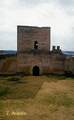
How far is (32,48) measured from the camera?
31453 millimetres

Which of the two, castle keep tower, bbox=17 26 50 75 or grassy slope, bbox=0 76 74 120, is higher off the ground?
castle keep tower, bbox=17 26 50 75

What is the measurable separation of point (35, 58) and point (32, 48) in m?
1.41

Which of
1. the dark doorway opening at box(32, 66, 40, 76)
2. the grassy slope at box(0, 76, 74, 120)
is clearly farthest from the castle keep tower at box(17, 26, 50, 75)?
the grassy slope at box(0, 76, 74, 120)

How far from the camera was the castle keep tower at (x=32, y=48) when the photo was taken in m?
30.9

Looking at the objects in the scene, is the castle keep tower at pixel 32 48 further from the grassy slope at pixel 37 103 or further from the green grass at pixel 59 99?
the green grass at pixel 59 99

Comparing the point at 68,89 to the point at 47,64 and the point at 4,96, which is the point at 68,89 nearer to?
the point at 4,96

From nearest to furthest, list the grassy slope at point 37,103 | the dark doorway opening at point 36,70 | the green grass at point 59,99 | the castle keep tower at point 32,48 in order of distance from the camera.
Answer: the grassy slope at point 37,103
the green grass at point 59,99
the castle keep tower at point 32,48
the dark doorway opening at point 36,70

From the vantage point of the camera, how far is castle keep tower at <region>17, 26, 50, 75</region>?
101 feet

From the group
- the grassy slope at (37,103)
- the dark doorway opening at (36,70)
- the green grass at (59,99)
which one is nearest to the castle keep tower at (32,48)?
the dark doorway opening at (36,70)

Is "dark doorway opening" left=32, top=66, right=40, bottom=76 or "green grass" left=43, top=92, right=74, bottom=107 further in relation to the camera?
"dark doorway opening" left=32, top=66, right=40, bottom=76

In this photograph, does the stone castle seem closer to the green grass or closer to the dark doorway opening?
the dark doorway opening

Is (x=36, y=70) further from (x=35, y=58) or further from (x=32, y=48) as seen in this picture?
(x=32, y=48)

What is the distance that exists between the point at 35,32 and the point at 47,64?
4.37m

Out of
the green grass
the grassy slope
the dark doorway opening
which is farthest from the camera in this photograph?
the dark doorway opening
